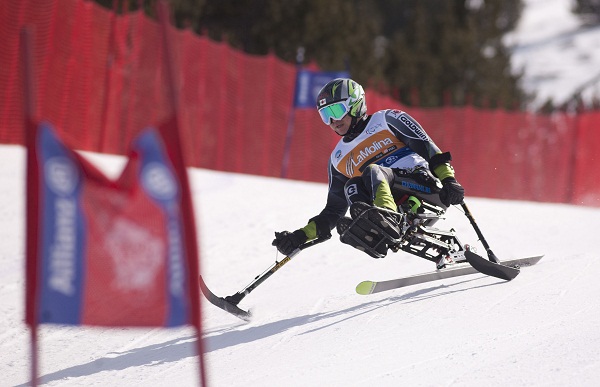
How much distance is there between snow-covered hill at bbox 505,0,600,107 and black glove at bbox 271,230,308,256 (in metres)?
39.0

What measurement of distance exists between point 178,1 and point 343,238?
15947mm

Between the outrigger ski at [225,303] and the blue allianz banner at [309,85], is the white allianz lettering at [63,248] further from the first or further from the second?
the blue allianz banner at [309,85]

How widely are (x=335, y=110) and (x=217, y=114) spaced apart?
8.45 meters

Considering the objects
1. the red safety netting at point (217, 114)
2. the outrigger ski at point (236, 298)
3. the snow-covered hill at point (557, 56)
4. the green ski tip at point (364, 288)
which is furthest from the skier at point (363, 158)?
the snow-covered hill at point (557, 56)

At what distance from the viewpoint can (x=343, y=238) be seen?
6.08m

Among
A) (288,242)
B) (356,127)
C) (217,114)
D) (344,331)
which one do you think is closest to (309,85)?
(217,114)

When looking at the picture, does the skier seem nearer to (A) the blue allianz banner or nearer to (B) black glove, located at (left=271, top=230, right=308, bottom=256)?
(B) black glove, located at (left=271, top=230, right=308, bottom=256)

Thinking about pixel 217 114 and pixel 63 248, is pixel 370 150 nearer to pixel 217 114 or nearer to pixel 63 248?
pixel 63 248

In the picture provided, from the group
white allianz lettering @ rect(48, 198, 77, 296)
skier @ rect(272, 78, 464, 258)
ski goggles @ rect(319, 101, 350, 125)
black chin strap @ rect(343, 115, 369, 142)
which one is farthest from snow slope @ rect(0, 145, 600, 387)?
white allianz lettering @ rect(48, 198, 77, 296)

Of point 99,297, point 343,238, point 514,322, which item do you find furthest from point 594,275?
point 99,297

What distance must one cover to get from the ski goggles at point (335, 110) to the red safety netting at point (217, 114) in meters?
1.88

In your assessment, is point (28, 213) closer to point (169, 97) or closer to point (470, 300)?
point (169, 97)

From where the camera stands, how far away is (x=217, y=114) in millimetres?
14984

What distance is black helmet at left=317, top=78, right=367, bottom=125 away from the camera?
21.9ft
